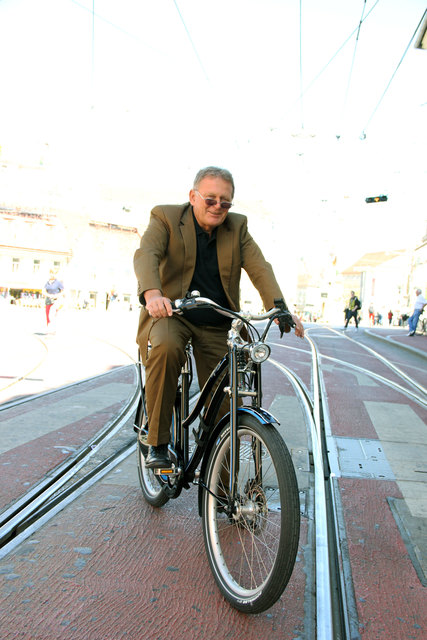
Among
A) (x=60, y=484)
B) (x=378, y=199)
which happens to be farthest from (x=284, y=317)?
(x=378, y=199)

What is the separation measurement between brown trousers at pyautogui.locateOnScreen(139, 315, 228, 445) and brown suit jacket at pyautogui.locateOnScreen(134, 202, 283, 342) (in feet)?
0.66

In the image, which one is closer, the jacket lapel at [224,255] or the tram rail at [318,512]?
the tram rail at [318,512]

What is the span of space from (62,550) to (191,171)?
5569 cm

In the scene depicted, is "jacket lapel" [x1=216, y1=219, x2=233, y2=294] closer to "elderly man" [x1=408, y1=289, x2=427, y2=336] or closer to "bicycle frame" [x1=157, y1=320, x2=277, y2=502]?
"bicycle frame" [x1=157, y1=320, x2=277, y2=502]

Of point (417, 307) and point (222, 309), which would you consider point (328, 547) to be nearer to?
point (222, 309)

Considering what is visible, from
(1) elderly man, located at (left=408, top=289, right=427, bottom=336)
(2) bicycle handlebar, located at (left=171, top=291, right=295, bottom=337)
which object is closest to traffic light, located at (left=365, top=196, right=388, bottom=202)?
(1) elderly man, located at (left=408, top=289, right=427, bottom=336)

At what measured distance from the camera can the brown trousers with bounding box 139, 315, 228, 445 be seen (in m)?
2.90

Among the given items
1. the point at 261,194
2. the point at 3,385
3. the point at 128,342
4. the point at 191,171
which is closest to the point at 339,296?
the point at 261,194

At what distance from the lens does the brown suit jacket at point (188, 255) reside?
3145 millimetres

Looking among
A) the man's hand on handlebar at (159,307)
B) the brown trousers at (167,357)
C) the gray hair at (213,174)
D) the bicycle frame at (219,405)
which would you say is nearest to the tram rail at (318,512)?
the bicycle frame at (219,405)

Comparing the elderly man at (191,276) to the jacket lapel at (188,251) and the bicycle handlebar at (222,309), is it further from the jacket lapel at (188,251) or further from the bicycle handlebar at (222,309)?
the bicycle handlebar at (222,309)

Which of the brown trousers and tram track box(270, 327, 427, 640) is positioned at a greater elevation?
the brown trousers

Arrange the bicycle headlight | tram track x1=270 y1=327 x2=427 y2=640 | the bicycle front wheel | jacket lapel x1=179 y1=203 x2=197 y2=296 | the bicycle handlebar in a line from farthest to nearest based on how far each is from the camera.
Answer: jacket lapel x1=179 y1=203 x2=197 y2=296 < the bicycle handlebar < the bicycle headlight < tram track x1=270 y1=327 x2=427 y2=640 < the bicycle front wheel

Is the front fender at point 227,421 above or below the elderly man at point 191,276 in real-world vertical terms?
below
